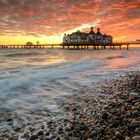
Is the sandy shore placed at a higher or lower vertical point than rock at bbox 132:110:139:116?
lower

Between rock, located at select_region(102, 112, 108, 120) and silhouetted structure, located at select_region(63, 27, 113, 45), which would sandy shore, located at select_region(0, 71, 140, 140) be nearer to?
rock, located at select_region(102, 112, 108, 120)

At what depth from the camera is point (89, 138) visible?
4309 millimetres

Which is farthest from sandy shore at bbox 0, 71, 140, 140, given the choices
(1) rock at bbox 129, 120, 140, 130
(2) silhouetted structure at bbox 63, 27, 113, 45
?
(2) silhouetted structure at bbox 63, 27, 113, 45

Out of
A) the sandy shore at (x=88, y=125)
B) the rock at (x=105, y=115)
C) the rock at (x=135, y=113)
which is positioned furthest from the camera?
the rock at (x=105, y=115)

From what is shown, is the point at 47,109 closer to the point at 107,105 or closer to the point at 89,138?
the point at 107,105

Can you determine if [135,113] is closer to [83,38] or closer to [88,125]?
[88,125]

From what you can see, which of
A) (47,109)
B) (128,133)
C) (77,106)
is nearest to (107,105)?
(77,106)

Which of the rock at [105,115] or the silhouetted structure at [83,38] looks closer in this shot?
the rock at [105,115]

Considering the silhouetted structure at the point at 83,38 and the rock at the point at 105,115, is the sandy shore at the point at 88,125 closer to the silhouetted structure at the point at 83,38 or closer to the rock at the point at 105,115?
the rock at the point at 105,115

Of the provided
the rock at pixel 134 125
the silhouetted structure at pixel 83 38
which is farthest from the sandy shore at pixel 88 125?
the silhouetted structure at pixel 83 38

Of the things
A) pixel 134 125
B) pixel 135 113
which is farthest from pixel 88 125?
pixel 135 113

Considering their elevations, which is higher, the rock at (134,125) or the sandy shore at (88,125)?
the rock at (134,125)

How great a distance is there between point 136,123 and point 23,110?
3407 mm

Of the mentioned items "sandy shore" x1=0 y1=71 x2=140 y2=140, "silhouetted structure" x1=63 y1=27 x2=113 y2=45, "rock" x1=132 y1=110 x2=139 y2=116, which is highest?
"silhouetted structure" x1=63 y1=27 x2=113 y2=45
